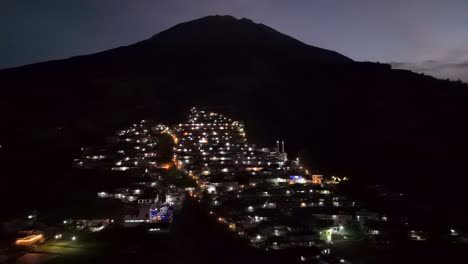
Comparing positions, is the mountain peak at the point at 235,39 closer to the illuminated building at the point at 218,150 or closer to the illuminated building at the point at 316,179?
the illuminated building at the point at 218,150

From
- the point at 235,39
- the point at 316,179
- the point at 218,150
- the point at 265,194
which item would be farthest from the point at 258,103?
the point at 265,194

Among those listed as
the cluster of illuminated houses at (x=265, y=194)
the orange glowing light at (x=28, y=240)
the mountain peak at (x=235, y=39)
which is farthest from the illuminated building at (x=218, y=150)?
the mountain peak at (x=235, y=39)

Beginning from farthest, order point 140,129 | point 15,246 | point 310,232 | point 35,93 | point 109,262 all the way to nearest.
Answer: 1. point 35,93
2. point 140,129
3. point 310,232
4. point 15,246
5. point 109,262

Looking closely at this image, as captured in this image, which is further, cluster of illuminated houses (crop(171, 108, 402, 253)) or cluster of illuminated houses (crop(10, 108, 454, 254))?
cluster of illuminated houses (crop(10, 108, 454, 254))

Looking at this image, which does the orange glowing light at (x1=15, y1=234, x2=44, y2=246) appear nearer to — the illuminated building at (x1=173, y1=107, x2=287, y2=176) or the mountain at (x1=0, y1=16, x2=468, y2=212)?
the mountain at (x1=0, y1=16, x2=468, y2=212)

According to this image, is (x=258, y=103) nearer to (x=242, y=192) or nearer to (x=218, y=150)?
(x=218, y=150)

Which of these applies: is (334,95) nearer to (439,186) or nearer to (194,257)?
(439,186)

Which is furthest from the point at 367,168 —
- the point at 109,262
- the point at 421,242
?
the point at 109,262

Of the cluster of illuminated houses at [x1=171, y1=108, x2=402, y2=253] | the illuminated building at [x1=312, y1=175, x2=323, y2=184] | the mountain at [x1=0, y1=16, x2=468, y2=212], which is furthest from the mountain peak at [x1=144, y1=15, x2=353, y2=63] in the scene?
the illuminated building at [x1=312, y1=175, x2=323, y2=184]
